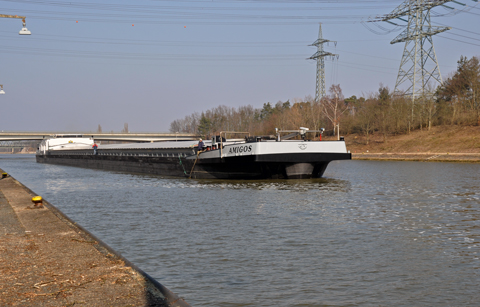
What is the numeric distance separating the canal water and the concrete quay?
2.95 feet

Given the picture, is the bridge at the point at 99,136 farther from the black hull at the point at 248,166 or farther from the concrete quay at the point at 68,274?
the concrete quay at the point at 68,274

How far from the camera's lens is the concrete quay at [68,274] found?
15.0 ft

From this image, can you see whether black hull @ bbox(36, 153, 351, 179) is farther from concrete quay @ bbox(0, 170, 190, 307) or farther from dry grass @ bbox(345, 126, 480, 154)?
dry grass @ bbox(345, 126, 480, 154)

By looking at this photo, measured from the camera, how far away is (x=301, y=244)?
8.53 meters

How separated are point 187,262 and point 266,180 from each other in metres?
14.6

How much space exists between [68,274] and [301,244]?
460cm

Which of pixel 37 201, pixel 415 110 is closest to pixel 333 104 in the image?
pixel 415 110

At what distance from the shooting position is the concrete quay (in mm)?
4566

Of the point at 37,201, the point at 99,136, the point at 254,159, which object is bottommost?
the point at 37,201

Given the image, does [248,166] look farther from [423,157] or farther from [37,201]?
[423,157]

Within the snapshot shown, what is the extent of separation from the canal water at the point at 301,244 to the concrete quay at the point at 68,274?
2.95 feet

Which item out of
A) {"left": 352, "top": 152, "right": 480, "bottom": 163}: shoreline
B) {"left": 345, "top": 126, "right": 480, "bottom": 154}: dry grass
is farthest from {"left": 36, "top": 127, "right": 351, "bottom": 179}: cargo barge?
{"left": 345, "top": 126, "right": 480, "bottom": 154}: dry grass

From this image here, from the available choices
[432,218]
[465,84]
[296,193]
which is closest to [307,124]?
[465,84]

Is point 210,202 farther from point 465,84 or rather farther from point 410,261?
point 465,84
